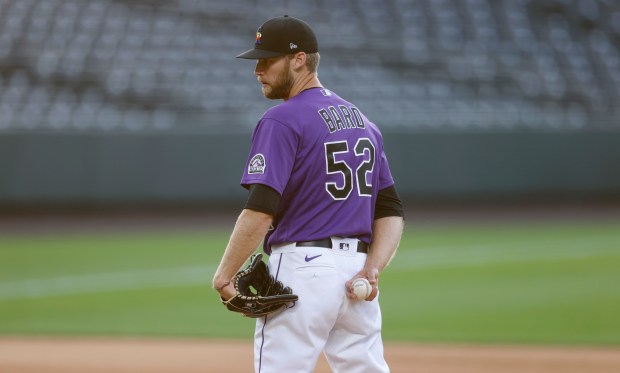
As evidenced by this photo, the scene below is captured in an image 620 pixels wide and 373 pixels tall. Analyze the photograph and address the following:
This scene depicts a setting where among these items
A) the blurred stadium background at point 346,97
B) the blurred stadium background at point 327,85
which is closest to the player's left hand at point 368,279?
the blurred stadium background at point 346,97

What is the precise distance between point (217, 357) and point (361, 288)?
3732 millimetres

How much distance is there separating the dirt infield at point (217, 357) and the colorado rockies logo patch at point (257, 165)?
3.35 meters

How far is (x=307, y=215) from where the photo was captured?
3447 millimetres

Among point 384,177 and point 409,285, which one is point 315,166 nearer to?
point 384,177

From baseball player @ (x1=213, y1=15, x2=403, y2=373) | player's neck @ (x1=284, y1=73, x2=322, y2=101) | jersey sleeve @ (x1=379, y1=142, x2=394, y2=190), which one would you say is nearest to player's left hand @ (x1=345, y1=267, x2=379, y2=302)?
baseball player @ (x1=213, y1=15, x2=403, y2=373)

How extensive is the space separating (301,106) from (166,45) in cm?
1610

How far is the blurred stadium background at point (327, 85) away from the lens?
16453mm

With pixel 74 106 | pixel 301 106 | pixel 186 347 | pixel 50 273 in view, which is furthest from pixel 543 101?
pixel 301 106

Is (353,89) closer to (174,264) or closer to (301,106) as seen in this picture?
(174,264)

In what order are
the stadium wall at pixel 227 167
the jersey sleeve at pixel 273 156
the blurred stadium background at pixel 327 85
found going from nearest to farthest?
the jersey sleeve at pixel 273 156, the stadium wall at pixel 227 167, the blurred stadium background at pixel 327 85

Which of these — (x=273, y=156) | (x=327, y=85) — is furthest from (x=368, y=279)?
(x=327, y=85)

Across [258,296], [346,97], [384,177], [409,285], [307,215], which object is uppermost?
[346,97]

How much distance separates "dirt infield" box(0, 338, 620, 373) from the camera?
21.3 ft

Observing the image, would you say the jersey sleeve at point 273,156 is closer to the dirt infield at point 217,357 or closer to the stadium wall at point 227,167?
the dirt infield at point 217,357
